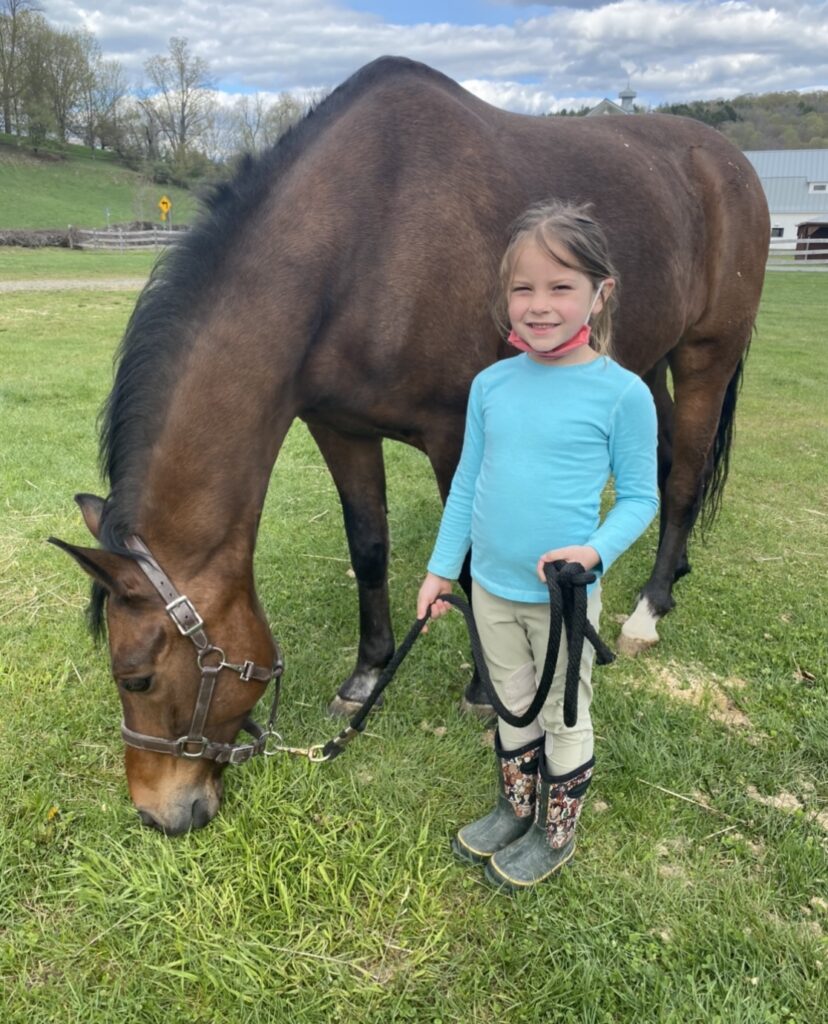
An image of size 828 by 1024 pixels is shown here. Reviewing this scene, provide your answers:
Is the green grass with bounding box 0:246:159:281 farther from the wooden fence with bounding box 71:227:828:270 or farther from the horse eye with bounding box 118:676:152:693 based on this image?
the horse eye with bounding box 118:676:152:693

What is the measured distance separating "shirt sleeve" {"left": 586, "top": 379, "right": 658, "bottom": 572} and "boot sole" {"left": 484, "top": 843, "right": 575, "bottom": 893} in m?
0.96

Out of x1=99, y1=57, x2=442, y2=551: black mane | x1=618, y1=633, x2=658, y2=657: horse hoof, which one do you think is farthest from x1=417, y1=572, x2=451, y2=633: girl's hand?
x1=618, y1=633, x2=658, y2=657: horse hoof

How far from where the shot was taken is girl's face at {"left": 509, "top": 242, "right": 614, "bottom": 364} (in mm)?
1729

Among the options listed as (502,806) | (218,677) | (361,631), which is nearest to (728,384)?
(361,631)

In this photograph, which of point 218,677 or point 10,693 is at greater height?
point 218,677

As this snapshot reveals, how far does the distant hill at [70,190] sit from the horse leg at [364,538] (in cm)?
3002

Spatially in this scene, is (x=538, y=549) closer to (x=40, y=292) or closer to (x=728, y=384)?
(x=728, y=384)

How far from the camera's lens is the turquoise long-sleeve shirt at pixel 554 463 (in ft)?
5.86

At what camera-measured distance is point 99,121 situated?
4984 cm

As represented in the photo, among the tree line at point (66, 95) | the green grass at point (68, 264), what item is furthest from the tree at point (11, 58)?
the green grass at point (68, 264)

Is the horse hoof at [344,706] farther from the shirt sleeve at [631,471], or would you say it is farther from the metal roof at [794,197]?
the metal roof at [794,197]

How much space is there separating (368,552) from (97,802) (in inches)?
51.0

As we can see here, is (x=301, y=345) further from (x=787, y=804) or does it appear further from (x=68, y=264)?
(x=68, y=264)

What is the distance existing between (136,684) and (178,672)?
0.35 feet
